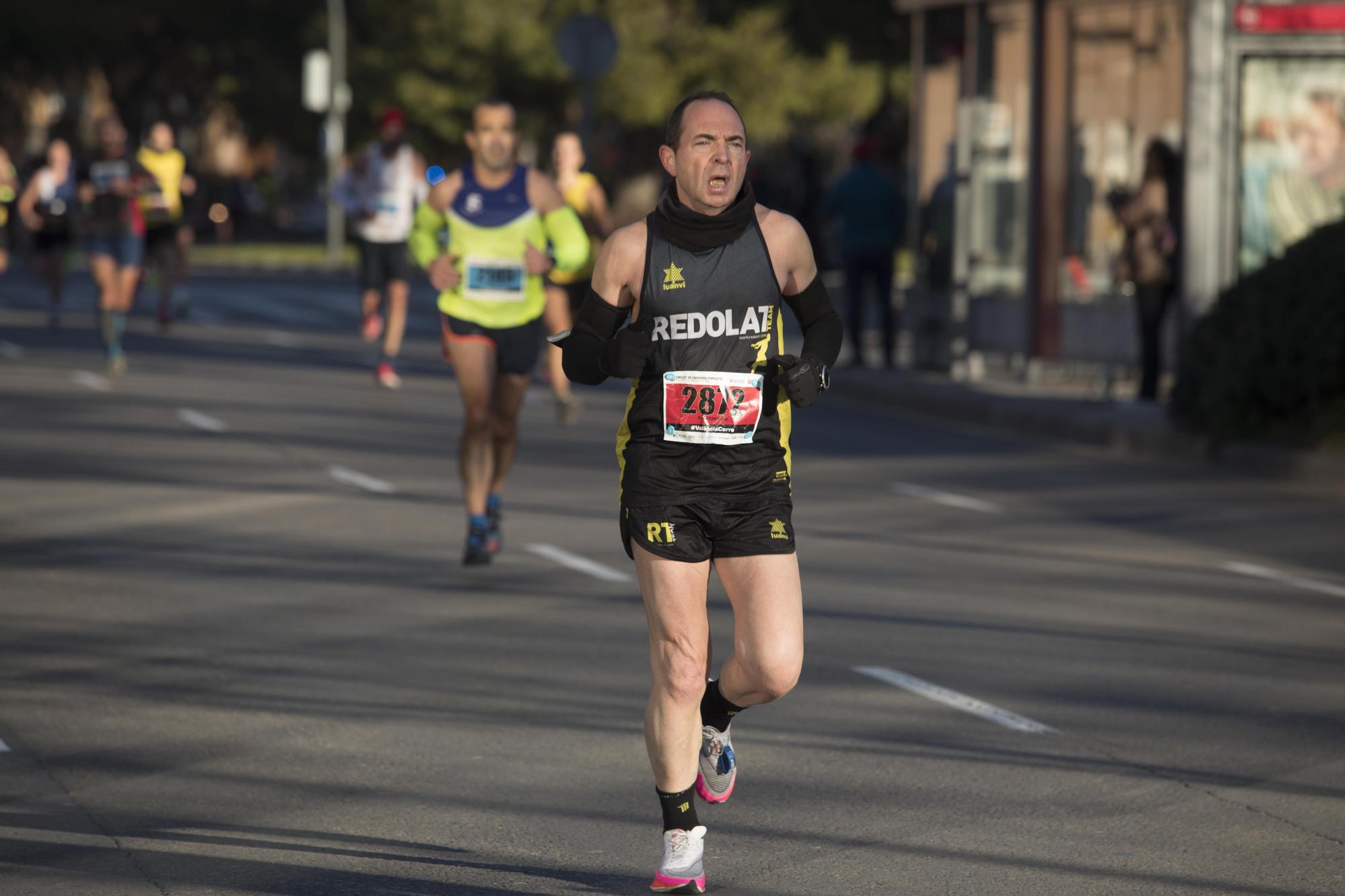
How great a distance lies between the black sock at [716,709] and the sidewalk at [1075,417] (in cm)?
910

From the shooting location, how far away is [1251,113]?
1758 cm

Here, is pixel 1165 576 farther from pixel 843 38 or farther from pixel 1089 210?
pixel 843 38

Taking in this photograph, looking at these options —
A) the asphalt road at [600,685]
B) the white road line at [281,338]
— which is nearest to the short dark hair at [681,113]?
the asphalt road at [600,685]

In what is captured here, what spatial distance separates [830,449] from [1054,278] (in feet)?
20.6

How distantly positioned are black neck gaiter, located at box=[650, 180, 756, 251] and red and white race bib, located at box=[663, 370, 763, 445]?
0.30m

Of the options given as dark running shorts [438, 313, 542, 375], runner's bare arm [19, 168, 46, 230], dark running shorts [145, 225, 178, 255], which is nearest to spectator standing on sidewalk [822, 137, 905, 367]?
dark running shorts [145, 225, 178, 255]

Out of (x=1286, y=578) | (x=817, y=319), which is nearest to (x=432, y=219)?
(x=1286, y=578)

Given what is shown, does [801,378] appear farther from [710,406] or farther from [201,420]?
[201,420]

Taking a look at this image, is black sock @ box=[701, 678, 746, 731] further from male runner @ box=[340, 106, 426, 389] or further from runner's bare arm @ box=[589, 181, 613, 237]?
male runner @ box=[340, 106, 426, 389]

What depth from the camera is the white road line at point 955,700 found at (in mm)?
7488

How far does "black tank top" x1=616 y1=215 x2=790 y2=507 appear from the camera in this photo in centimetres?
552

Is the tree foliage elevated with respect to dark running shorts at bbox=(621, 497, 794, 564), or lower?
elevated

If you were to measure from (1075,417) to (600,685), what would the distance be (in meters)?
9.62

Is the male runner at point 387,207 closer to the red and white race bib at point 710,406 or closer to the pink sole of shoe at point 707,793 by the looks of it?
the pink sole of shoe at point 707,793
